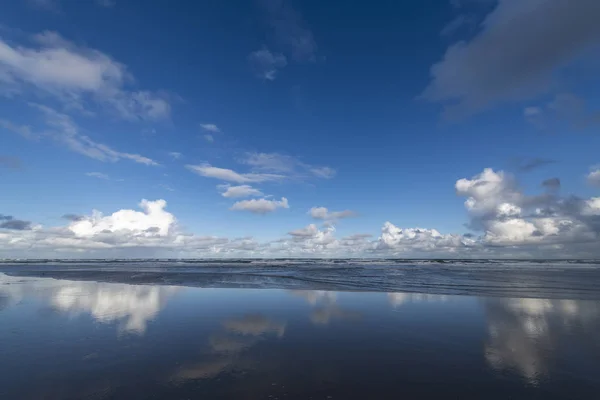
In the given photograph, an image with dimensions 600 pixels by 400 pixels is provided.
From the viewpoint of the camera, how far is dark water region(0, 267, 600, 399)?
6.74 meters

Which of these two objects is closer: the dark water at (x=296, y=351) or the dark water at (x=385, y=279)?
the dark water at (x=296, y=351)

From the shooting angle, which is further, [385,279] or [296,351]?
[385,279]

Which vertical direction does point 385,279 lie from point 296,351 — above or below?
below

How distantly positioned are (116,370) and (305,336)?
579cm

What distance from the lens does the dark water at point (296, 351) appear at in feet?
22.1

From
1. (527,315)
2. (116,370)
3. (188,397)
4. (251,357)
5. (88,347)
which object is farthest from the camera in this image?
(527,315)

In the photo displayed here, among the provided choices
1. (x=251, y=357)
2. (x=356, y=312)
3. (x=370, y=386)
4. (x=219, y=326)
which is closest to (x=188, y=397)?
(x=251, y=357)

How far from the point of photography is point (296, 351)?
9227mm

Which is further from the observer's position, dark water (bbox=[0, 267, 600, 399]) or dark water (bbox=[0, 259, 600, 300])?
dark water (bbox=[0, 259, 600, 300])

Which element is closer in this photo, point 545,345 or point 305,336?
point 545,345

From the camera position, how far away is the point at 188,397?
20.5ft

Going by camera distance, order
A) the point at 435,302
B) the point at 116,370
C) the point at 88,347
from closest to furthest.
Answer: the point at 116,370, the point at 88,347, the point at 435,302

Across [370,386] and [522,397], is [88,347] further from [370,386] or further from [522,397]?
[522,397]

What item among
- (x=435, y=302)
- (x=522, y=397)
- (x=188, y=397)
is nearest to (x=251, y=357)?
(x=188, y=397)
